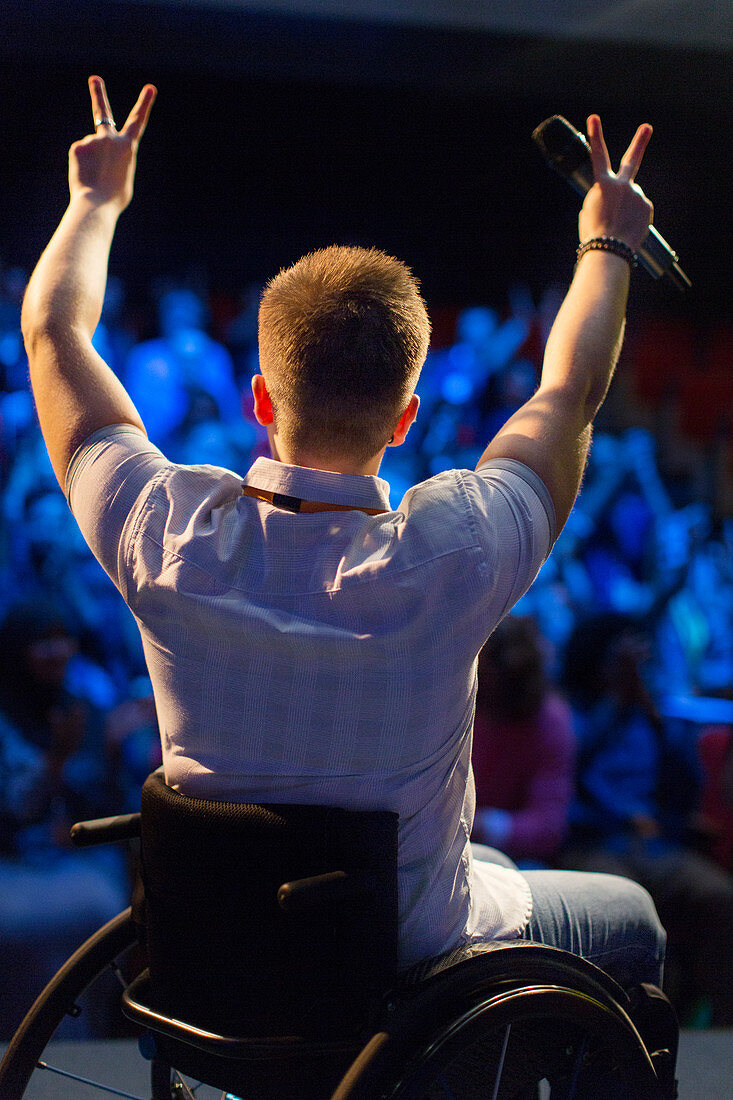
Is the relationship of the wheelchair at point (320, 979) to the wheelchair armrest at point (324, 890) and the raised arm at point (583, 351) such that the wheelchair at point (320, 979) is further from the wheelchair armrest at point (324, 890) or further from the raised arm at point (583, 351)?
the raised arm at point (583, 351)

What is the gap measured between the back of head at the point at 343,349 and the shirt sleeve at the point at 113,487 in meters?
0.15

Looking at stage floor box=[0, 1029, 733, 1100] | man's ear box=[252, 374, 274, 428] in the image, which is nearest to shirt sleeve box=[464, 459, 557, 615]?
man's ear box=[252, 374, 274, 428]

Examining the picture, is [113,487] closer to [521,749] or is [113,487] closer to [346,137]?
[521,749]

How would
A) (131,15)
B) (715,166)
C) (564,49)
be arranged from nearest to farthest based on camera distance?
(131,15), (564,49), (715,166)

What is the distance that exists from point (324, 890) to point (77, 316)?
652 millimetres

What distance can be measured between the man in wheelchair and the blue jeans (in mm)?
144

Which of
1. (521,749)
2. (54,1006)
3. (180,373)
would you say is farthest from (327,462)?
(180,373)

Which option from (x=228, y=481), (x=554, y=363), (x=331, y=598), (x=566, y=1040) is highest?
(x=554, y=363)

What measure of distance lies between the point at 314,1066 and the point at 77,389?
715 mm

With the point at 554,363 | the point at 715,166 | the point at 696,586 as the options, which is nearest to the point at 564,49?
the point at 715,166

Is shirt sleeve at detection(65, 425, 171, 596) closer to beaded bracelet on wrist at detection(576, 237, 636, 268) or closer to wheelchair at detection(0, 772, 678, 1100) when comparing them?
wheelchair at detection(0, 772, 678, 1100)

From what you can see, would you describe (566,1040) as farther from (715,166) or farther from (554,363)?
(715,166)

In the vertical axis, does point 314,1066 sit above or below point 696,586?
below

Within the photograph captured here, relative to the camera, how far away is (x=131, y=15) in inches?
101
